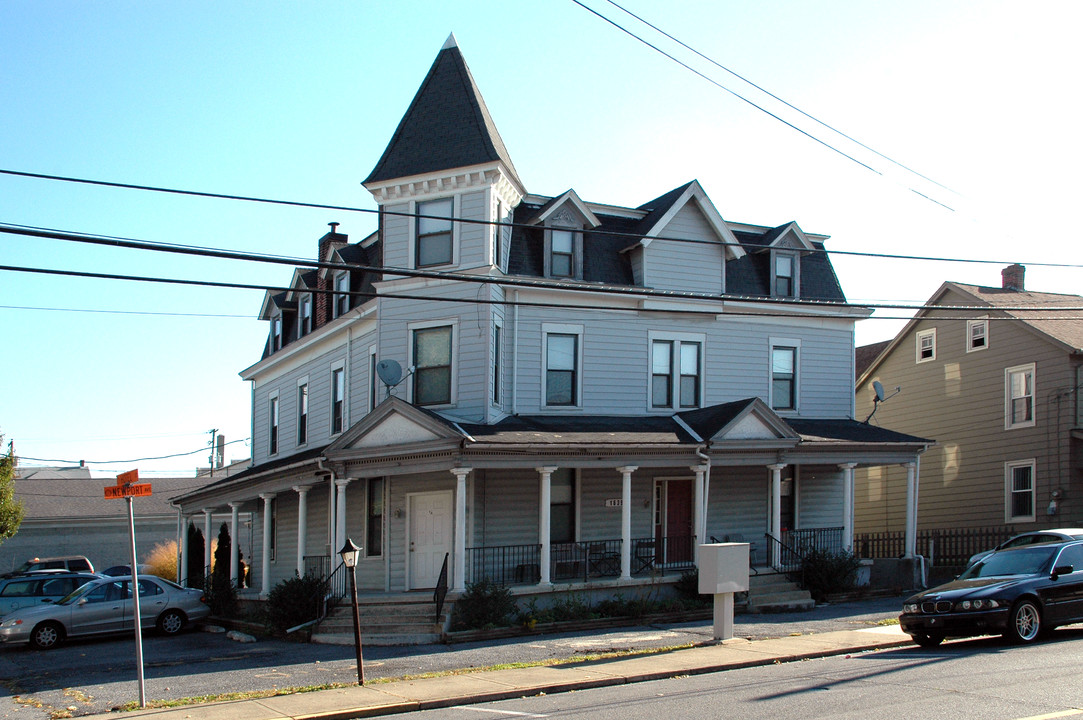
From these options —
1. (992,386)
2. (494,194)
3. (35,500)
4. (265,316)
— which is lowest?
(35,500)

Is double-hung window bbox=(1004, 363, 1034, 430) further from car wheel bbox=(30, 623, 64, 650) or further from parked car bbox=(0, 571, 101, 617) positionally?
car wheel bbox=(30, 623, 64, 650)

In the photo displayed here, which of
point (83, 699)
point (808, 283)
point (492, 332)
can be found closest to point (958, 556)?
point (808, 283)

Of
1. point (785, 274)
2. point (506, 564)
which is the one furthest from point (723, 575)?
point (785, 274)

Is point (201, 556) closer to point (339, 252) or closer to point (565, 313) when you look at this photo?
point (339, 252)

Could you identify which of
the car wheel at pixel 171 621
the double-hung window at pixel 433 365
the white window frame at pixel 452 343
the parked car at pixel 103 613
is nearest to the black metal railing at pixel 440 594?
the white window frame at pixel 452 343

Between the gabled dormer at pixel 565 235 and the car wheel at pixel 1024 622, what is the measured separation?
1237 cm

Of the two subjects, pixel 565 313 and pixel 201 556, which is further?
pixel 201 556

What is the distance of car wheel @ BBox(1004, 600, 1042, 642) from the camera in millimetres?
13945

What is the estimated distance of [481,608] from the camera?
18.5 metres

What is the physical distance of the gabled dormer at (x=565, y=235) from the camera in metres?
23.1

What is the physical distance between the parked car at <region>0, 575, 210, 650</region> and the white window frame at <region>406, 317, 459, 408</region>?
713cm

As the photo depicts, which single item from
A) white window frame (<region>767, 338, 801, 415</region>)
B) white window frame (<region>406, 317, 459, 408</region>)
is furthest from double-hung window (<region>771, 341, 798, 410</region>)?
white window frame (<region>406, 317, 459, 408</region>)

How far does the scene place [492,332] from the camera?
21812mm

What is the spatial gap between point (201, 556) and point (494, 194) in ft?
60.3
